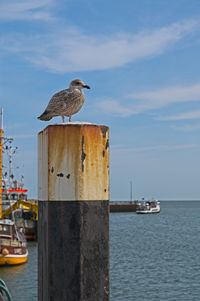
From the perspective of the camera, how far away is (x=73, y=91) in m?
5.02

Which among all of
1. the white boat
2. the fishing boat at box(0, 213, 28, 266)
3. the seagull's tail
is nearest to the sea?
the fishing boat at box(0, 213, 28, 266)

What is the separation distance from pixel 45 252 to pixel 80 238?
10.0 inches

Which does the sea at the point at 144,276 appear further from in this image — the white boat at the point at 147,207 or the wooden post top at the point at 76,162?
the white boat at the point at 147,207

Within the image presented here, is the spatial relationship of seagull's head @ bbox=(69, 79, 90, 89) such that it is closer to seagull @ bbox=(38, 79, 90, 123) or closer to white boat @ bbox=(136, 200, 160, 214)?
seagull @ bbox=(38, 79, 90, 123)

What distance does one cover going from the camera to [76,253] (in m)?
4.10

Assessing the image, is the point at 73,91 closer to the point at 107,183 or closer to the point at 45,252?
the point at 107,183

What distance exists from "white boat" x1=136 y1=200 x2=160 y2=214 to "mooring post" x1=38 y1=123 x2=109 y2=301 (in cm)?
16628

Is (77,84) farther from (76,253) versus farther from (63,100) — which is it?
(76,253)

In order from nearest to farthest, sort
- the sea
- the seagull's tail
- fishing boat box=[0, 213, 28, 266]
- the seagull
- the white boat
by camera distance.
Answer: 1. the seagull
2. the seagull's tail
3. the sea
4. fishing boat box=[0, 213, 28, 266]
5. the white boat

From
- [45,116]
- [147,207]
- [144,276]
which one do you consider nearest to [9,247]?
[144,276]

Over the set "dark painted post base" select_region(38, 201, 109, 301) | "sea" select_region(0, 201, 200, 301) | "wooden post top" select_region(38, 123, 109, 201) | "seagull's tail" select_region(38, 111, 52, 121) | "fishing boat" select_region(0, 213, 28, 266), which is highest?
"seagull's tail" select_region(38, 111, 52, 121)

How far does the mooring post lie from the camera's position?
13.5 feet

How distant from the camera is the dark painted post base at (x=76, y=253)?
13.5 ft

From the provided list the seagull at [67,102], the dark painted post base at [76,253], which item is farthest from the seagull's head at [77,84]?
the dark painted post base at [76,253]
